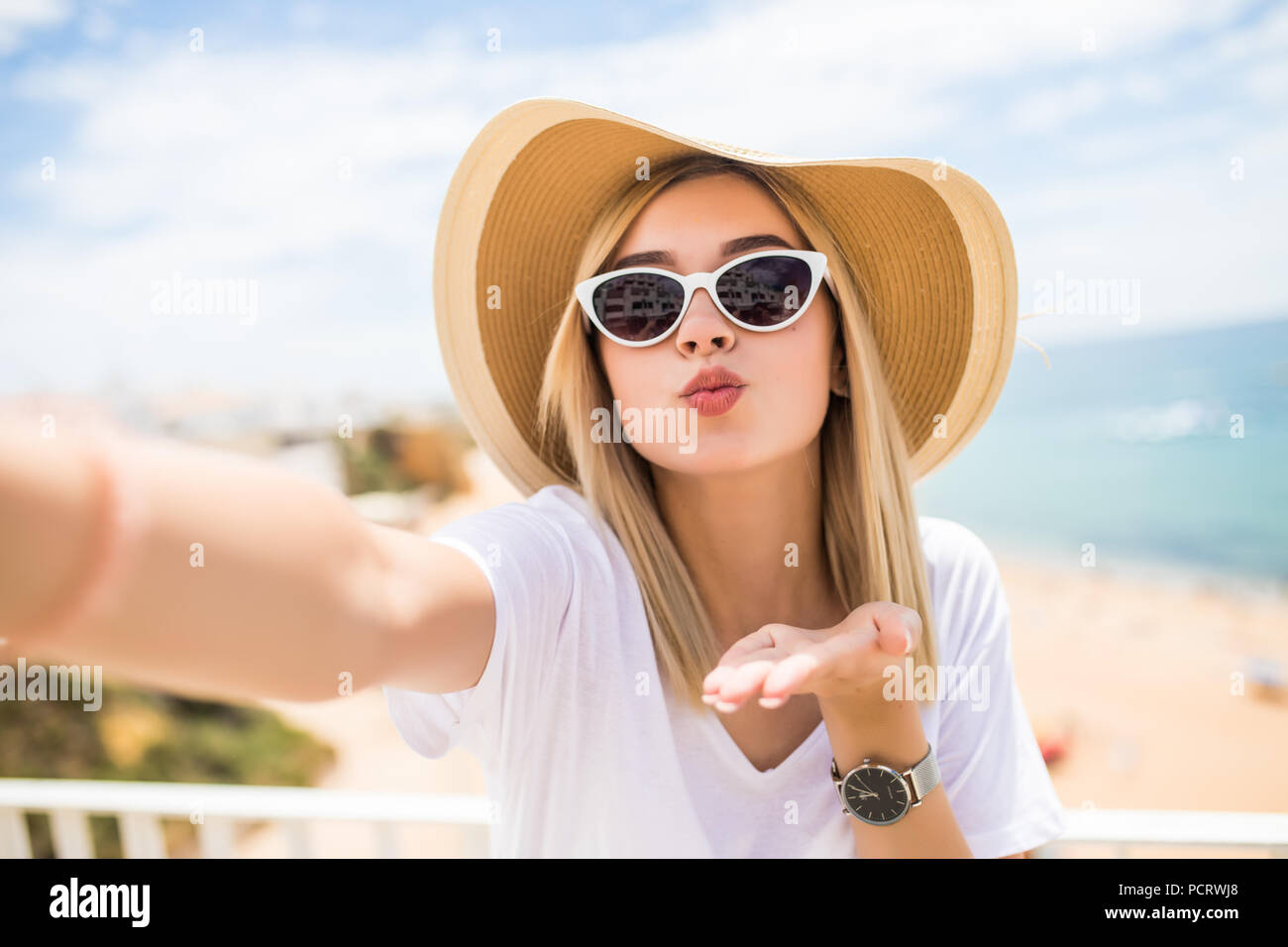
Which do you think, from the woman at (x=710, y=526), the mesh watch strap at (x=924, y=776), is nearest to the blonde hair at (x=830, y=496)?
the woman at (x=710, y=526)

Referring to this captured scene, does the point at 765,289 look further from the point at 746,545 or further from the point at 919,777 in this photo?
the point at 919,777

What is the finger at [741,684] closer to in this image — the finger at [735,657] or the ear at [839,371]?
the finger at [735,657]

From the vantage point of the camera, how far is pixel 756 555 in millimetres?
1834

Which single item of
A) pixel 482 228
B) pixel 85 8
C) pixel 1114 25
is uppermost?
pixel 85 8

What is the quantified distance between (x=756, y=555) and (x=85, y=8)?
6120 cm

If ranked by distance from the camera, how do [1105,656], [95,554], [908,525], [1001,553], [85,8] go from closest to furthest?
1. [95,554]
2. [908,525]
3. [1105,656]
4. [1001,553]
5. [85,8]

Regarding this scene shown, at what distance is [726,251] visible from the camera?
1.62 metres

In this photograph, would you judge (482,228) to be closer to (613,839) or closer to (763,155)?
(763,155)

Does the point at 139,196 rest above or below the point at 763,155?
above

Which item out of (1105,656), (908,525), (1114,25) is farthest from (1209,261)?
(908,525)

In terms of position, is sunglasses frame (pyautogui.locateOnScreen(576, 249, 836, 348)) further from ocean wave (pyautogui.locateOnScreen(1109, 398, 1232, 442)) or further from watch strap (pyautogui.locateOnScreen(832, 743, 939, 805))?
ocean wave (pyautogui.locateOnScreen(1109, 398, 1232, 442))

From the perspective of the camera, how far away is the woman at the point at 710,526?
132 centimetres

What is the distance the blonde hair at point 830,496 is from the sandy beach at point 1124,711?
16.9 feet

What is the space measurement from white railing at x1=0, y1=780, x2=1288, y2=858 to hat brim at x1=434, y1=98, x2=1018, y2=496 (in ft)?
2.91
